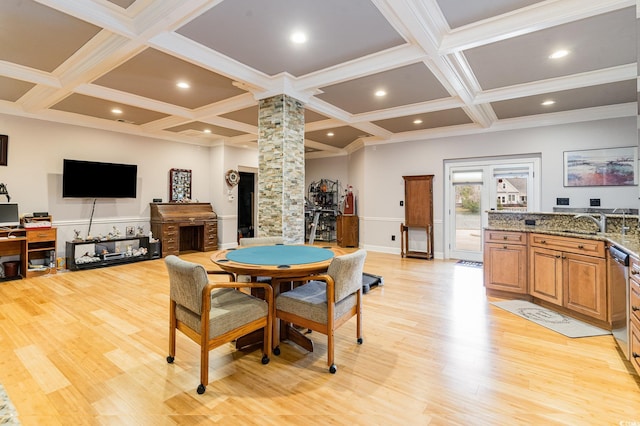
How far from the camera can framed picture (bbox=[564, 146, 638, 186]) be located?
5.04 metres

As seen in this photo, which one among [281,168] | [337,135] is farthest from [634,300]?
[337,135]

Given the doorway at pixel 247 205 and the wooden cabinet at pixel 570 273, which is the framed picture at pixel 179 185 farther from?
the wooden cabinet at pixel 570 273

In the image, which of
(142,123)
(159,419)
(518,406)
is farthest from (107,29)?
(518,406)

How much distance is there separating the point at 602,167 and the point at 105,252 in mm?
9051

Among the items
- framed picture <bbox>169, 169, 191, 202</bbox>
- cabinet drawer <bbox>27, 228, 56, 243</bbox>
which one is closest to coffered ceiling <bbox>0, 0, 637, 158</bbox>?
framed picture <bbox>169, 169, 191, 202</bbox>

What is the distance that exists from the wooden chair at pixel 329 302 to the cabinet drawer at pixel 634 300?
75.0 inches

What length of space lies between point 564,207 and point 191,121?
279 inches

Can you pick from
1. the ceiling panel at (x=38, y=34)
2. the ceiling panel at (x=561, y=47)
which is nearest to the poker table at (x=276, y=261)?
the ceiling panel at (x=38, y=34)

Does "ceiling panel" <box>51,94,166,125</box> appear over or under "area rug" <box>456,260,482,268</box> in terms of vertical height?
over

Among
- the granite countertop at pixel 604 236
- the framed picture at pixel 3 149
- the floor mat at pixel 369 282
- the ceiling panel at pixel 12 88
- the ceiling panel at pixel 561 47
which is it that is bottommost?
the floor mat at pixel 369 282

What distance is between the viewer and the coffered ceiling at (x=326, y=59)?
270cm

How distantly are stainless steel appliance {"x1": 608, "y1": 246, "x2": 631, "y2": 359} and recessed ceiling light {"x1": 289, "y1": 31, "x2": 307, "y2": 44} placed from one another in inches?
131

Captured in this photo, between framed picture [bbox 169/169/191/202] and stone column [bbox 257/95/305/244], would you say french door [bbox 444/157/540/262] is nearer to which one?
stone column [bbox 257/95/305/244]

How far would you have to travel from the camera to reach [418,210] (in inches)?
270
